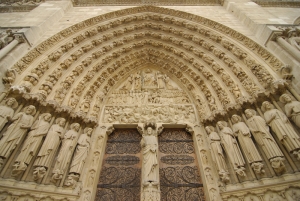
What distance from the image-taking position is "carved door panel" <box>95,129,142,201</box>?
12.5ft

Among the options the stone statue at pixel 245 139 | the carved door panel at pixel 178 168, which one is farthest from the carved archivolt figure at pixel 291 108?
the carved door panel at pixel 178 168

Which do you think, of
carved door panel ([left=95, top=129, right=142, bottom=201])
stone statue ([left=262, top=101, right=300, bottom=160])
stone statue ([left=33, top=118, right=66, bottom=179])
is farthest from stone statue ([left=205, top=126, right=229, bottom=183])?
stone statue ([left=33, top=118, right=66, bottom=179])

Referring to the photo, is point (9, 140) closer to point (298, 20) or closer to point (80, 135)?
point (80, 135)

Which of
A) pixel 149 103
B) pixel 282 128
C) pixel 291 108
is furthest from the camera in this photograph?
pixel 149 103

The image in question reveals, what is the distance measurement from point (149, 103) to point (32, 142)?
3146mm

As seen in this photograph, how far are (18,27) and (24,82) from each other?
5.99 feet

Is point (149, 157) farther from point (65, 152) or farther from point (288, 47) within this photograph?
point (288, 47)

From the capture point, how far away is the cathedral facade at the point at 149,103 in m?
3.30

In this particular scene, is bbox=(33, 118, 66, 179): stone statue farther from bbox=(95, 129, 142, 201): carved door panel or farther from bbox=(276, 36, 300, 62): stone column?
bbox=(276, 36, 300, 62): stone column

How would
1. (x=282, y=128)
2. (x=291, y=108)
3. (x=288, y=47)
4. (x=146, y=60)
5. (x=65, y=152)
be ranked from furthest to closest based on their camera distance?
1. (x=146, y=60)
2. (x=288, y=47)
3. (x=65, y=152)
4. (x=291, y=108)
5. (x=282, y=128)

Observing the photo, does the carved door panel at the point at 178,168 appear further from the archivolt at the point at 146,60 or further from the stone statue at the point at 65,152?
the stone statue at the point at 65,152

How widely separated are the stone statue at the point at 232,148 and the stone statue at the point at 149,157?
1520mm

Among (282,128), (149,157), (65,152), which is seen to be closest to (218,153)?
(282,128)

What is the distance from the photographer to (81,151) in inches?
150
